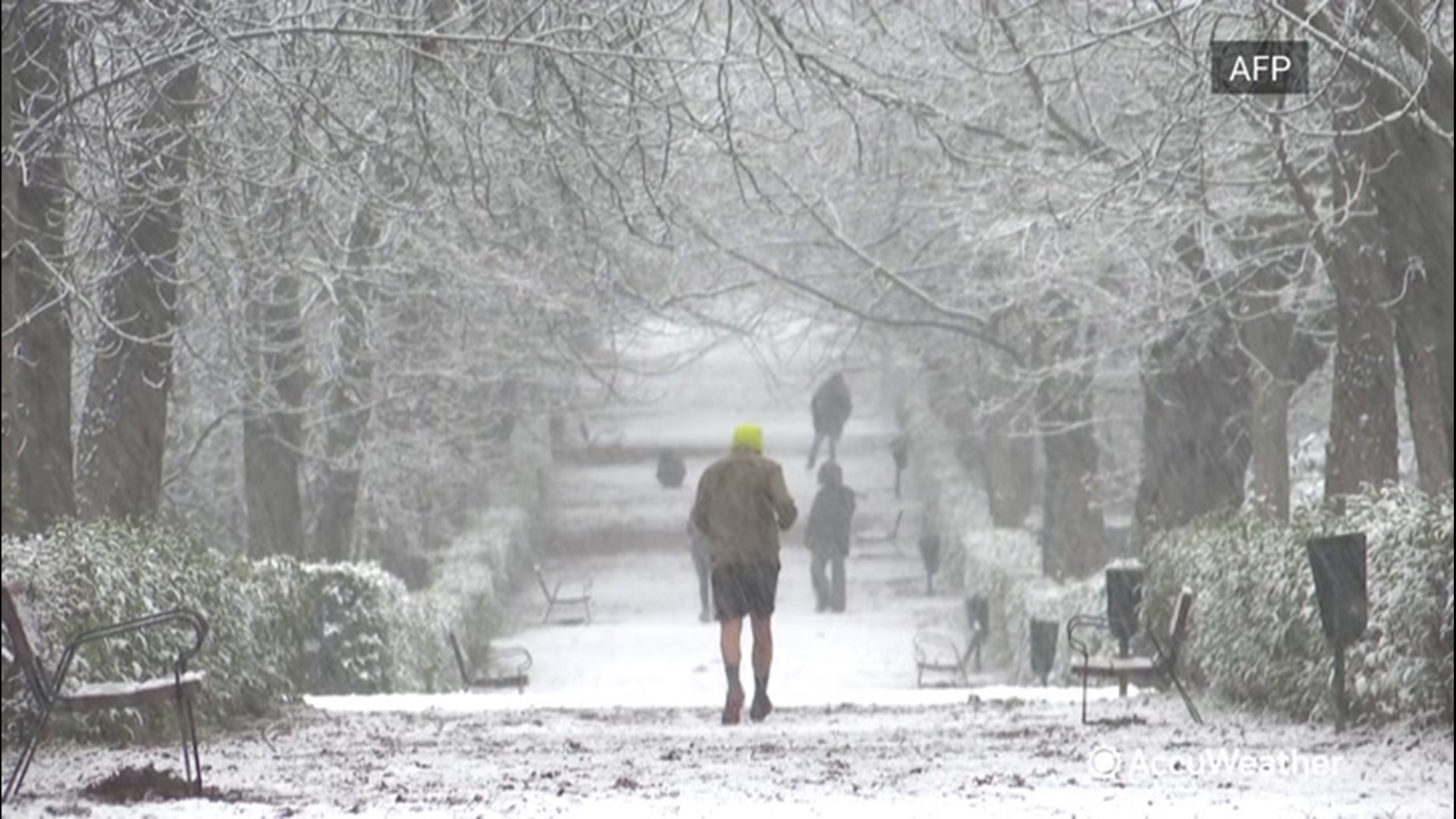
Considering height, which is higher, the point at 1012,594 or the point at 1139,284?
the point at 1139,284

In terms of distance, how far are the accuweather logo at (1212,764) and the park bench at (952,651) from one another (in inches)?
614

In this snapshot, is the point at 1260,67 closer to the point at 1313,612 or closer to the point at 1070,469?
the point at 1313,612

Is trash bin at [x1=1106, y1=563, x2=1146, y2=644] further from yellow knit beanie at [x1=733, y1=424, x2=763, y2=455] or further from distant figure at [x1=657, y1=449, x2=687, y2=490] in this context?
distant figure at [x1=657, y1=449, x2=687, y2=490]

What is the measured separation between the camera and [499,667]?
30938 mm

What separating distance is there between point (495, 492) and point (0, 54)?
3378 cm

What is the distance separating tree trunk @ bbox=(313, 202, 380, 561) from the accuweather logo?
38.8ft

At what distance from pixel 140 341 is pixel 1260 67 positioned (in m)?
6.16

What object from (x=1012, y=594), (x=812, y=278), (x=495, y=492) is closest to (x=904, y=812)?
(x=1012, y=594)

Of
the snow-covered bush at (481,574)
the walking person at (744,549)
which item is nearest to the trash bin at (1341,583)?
the walking person at (744,549)

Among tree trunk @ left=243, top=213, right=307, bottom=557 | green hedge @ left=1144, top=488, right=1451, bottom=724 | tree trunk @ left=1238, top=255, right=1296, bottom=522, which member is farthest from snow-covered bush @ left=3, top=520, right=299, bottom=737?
tree trunk @ left=1238, top=255, right=1296, bottom=522

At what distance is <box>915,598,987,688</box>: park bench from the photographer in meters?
28.8

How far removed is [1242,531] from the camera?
661 inches

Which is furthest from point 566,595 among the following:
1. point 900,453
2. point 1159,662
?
point 1159,662

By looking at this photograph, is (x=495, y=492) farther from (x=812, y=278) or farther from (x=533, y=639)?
(x=812, y=278)
